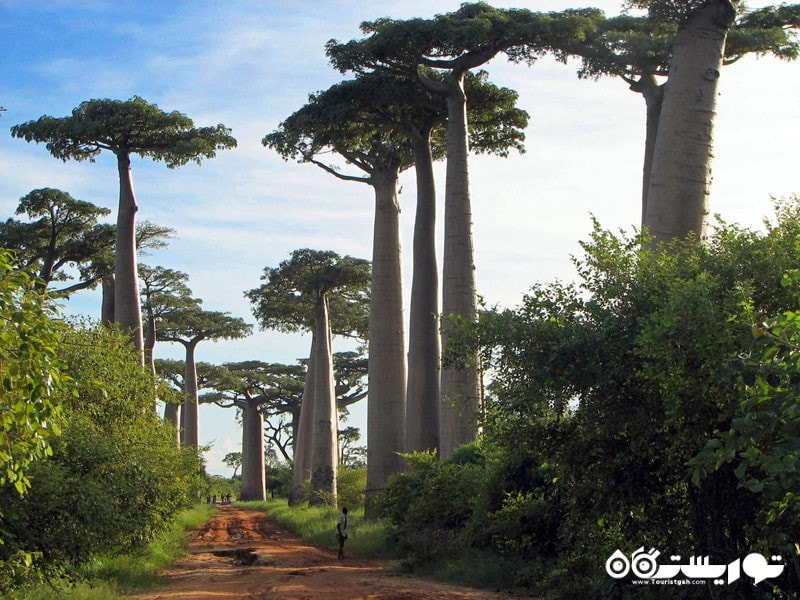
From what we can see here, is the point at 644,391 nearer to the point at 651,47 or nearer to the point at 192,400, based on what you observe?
the point at 651,47

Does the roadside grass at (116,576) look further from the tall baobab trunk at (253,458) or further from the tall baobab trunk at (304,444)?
the tall baobab trunk at (253,458)

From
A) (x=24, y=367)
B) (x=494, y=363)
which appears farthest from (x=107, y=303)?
(x=24, y=367)

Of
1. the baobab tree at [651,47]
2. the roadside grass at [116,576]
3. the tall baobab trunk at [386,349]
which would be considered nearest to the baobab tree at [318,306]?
the tall baobab trunk at [386,349]

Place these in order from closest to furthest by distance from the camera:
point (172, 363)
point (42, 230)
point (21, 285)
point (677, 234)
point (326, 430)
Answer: point (21, 285) → point (677, 234) → point (42, 230) → point (326, 430) → point (172, 363)

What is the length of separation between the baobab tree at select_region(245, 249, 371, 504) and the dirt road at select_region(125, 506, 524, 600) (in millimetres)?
7642

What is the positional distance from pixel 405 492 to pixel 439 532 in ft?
5.41

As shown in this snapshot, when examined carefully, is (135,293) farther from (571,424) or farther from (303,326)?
(571,424)

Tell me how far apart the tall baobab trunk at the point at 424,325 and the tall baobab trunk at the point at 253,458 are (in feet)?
97.8

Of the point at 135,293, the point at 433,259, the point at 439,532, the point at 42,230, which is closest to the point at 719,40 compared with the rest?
the point at 439,532

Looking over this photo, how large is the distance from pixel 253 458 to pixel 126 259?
2938cm

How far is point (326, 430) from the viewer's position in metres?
29.6

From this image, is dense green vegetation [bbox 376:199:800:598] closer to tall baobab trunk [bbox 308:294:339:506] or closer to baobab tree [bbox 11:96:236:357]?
baobab tree [bbox 11:96:236:357]

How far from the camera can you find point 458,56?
19.0 metres

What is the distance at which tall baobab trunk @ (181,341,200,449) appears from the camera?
4078cm
